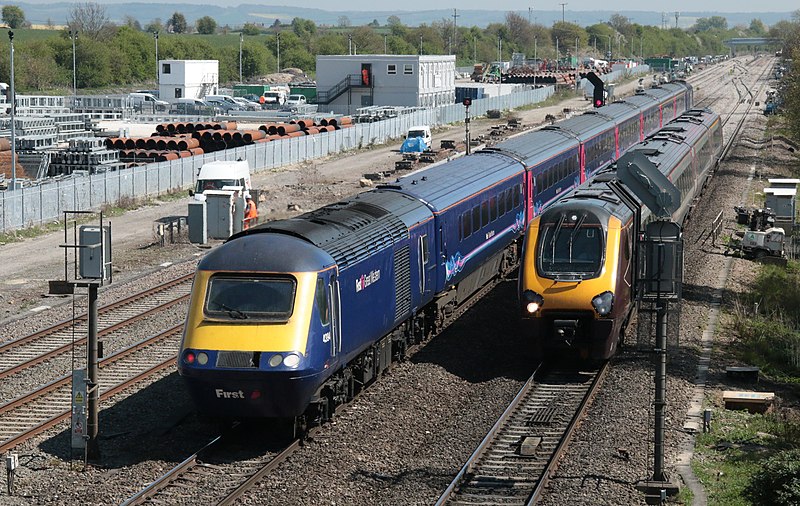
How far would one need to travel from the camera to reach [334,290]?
17156 mm

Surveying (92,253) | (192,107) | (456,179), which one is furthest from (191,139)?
(92,253)

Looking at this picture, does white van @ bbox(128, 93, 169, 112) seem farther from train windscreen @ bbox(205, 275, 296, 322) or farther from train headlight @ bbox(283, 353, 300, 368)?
train headlight @ bbox(283, 353, 300, 368)

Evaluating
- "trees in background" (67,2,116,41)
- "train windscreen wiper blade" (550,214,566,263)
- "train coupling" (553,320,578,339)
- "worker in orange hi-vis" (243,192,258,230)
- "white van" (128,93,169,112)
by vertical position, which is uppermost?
"trees in background" (67,2,116,41)

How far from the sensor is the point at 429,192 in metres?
24.4

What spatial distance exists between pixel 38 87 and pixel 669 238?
11664 centimetres

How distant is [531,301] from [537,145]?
15.0 metres

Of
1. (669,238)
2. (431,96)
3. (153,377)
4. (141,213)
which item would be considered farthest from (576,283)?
(431,96)

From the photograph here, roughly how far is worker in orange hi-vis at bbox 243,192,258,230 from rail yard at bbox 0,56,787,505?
34.9 feet

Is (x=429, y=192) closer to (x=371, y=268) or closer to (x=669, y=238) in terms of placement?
(x=371, y=268)

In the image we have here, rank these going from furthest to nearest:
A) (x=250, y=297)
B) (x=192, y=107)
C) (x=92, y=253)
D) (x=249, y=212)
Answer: (x=192, y=107) < (x=249, y=212) < (x=250, y=297) < (x=92, y=253)

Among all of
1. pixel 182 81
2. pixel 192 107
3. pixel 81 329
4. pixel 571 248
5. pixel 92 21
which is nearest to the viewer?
pixel 571 248

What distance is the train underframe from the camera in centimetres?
1738

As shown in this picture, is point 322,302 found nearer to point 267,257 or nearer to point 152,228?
point 267,257

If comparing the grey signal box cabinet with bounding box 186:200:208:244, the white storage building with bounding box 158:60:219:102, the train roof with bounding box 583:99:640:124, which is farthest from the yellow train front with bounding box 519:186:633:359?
the white storage building with bounding box 158:60:219:102
